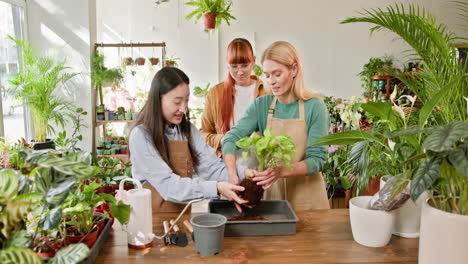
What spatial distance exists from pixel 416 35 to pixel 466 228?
0.97 metres

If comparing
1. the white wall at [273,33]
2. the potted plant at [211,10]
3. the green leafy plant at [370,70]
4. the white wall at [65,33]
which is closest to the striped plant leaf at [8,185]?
the potted plant at [211,10]

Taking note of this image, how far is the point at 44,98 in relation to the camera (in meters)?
3.90

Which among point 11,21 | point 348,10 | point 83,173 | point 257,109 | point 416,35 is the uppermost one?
point 348,10

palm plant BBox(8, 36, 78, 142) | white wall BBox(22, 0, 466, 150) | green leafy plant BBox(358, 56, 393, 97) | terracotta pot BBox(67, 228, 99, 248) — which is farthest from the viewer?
green leafy plant BBox(358, 56, 393, 97)

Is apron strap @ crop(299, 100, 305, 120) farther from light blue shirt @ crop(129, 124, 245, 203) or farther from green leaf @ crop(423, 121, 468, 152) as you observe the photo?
green leaf @ crop(423, 121, 468, 152)

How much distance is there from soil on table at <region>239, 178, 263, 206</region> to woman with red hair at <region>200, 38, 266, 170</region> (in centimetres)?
109

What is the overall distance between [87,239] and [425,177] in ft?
3.69

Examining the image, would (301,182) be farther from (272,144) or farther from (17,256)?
(17,256)

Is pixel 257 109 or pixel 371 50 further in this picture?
pixel 371 50

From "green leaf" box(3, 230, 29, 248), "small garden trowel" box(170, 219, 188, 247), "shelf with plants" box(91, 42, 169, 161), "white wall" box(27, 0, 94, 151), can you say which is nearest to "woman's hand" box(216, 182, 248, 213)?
"small garden trowel" box(170, 219, 188, 247)

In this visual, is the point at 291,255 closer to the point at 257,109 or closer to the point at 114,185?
the point at 257,109

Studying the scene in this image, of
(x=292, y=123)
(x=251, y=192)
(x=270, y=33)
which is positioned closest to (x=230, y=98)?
(x=292, y=123)

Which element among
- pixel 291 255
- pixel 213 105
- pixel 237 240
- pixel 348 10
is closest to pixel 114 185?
pixel 213 105

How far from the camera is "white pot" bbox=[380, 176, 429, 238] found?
4.81 feet
